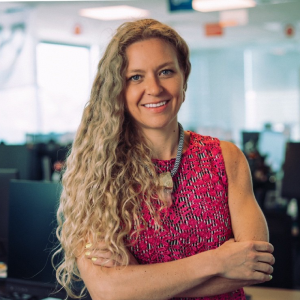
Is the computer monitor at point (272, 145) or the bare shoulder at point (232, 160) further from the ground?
the bare shoulder at point (232, 160)

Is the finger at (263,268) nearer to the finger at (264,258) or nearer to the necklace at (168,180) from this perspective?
the finger at (264,258)

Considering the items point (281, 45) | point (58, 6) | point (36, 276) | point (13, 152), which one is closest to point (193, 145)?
point (36, 276)

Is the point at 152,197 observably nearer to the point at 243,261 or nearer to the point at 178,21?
the point at 243,261

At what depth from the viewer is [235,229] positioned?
1.47m

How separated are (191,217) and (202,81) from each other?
10.5 m

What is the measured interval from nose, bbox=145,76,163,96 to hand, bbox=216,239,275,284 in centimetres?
49

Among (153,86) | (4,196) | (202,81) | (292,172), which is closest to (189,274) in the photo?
(153,86)

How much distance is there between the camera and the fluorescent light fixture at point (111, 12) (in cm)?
801

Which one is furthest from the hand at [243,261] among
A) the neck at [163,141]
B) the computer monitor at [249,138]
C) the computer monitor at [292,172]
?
the computer monitor at [249,138]

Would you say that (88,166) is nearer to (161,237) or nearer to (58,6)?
(161,237)

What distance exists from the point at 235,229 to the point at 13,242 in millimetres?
1017

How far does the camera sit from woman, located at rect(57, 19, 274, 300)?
4.48 ft

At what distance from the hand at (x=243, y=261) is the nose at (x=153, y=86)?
49 centimetres

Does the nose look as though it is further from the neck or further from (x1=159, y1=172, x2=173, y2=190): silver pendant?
(x1=159, y1=172, x2=173, y2=190): silver pendant
